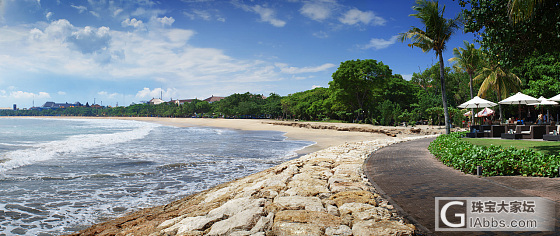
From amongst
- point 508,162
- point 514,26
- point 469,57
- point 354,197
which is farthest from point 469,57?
point 354,197

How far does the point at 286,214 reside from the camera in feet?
14.1

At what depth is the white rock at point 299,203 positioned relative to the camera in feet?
15.1

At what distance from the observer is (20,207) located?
672cm

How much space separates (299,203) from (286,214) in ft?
1.90

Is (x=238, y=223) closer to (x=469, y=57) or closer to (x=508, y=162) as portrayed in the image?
(x=508, y=162)

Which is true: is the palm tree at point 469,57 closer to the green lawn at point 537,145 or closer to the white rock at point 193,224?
the green lawn at point 537,145

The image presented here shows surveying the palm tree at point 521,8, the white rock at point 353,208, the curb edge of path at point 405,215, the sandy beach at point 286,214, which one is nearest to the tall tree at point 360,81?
the palm tree at point 521,8

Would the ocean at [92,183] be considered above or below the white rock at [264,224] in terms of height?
below

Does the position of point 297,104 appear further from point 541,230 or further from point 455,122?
point 541,230

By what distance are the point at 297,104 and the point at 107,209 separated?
64.8 metres

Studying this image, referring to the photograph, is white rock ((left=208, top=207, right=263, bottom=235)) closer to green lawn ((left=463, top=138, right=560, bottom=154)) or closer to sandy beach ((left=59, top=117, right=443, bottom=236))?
sandy beach ((left=59, top=117, right=443, bottom=236))

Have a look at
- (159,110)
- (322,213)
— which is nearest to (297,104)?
(322,213)

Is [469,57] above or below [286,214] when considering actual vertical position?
above

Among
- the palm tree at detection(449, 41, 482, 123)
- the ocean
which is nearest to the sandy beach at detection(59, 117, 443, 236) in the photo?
the ocean
